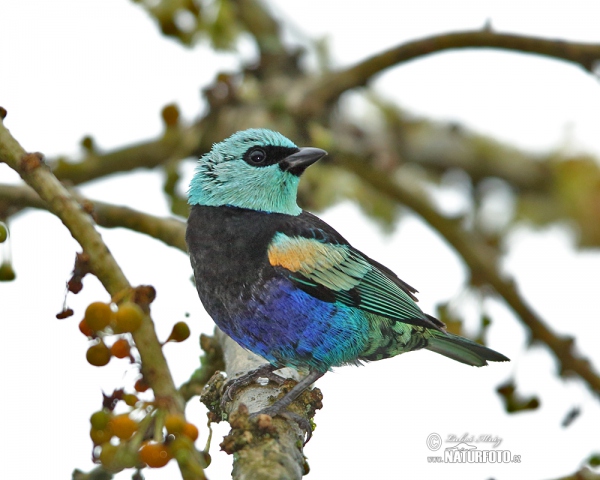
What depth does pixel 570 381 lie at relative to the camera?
4980 millimetres

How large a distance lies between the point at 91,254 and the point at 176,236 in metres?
2.12

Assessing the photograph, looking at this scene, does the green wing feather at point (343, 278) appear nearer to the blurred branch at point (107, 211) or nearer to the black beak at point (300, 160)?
the black beak at point (300, 160)

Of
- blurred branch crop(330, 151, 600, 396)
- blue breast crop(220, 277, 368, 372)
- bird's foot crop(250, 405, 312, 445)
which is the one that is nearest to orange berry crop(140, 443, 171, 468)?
bird's foot crop(250, 405, 312, 445)

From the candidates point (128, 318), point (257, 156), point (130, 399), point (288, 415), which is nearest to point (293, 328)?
point (288, 415)

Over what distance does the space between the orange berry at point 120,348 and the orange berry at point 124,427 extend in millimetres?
245

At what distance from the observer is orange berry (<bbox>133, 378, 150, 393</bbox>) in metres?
2.75

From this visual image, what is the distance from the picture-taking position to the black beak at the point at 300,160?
5.11m

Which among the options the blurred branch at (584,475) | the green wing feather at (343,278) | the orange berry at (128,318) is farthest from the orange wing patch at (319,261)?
the blurred branch at (584,475)

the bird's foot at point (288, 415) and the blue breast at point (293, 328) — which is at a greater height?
the blue breast at point (293, 328)

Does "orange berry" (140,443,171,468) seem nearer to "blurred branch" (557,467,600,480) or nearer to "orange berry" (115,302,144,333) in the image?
"orange berry" (115,302,144,333)

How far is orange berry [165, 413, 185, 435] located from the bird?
141 centimetres

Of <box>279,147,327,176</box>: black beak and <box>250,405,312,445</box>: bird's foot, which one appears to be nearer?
<box>250,405,312,445</box>: bird's foot

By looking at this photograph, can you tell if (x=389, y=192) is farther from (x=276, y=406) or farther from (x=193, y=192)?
(x=276, y=406)

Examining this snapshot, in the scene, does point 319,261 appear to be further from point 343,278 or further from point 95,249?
point 95,249
